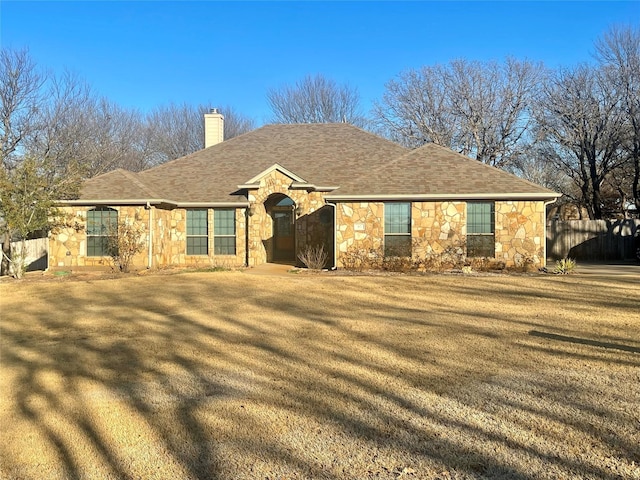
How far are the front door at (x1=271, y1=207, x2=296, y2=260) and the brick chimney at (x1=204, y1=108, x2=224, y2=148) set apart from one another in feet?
21.3

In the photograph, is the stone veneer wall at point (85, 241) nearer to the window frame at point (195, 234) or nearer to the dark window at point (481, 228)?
the window frame at point (195, 234)

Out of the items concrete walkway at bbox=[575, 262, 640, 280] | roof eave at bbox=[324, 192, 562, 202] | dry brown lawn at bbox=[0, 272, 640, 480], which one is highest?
roof eave at bbox=[324, 192, 562, 202]

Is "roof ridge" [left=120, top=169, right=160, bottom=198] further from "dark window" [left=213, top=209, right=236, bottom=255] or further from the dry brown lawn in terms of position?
the dry brown lawn

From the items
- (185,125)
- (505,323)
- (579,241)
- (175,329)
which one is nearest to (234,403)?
(175,329)

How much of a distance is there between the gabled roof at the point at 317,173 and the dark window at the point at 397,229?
575 mm

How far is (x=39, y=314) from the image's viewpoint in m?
9.54

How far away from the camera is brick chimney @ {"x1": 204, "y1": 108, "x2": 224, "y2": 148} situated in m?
24.2

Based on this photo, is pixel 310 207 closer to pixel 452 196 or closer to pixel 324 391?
pixel 452 196

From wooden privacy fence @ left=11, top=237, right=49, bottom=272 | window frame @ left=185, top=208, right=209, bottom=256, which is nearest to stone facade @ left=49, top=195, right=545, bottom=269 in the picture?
window frame @ left=185, top=208, right=209, bottom=256

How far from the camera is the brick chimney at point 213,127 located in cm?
2425

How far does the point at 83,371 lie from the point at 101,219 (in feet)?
41.9

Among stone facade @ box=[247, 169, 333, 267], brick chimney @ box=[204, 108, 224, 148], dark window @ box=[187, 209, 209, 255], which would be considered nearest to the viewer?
stone facade @ box=[247, 169, 333, 267]

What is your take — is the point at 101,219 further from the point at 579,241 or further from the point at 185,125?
the point at 185,125

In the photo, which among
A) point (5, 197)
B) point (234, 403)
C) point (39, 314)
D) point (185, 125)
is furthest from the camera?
point (185, 125)
